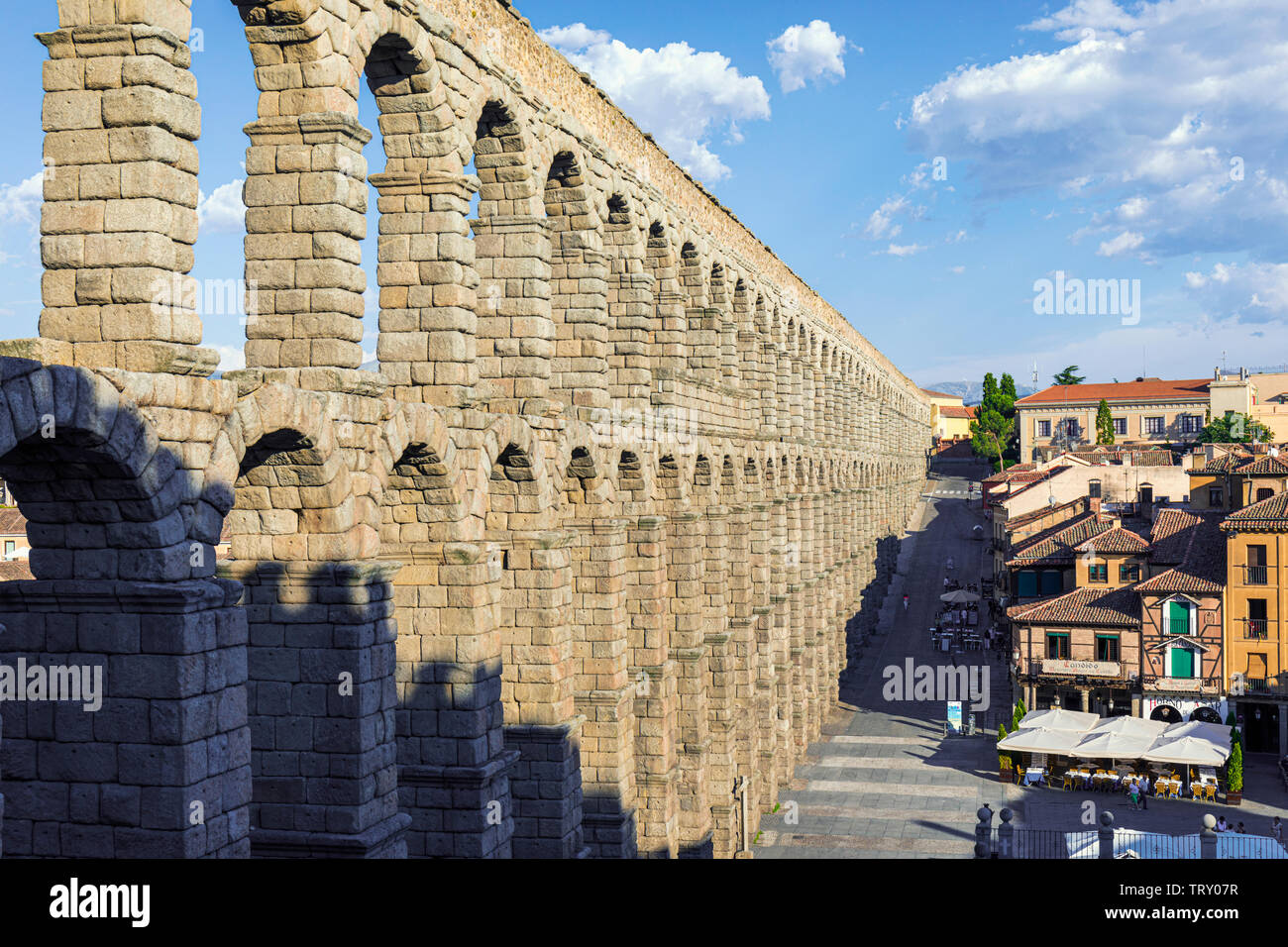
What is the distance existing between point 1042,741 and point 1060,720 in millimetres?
2628

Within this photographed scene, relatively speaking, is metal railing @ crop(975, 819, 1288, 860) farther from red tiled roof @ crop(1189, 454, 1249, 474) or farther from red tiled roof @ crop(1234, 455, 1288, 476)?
red tiled roof @ crop(1189, 454, 1249, 474)

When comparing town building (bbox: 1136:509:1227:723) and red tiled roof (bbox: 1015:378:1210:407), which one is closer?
town building (bbox: 1136:509:1227:723)

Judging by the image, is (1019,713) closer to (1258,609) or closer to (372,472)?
(1258,609)

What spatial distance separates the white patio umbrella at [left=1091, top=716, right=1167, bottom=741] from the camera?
4547 centimetres

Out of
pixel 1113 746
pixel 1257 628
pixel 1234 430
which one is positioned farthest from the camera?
pixel 1234 430

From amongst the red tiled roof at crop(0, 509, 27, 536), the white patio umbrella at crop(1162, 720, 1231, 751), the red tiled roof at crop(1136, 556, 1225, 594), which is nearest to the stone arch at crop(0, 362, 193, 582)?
the white patio umbrella at crop(1162, 720, 1231, 751)

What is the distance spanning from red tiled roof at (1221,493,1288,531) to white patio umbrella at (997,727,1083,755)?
11402 millimetres

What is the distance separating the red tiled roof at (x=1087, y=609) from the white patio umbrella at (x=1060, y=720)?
523 centimetres

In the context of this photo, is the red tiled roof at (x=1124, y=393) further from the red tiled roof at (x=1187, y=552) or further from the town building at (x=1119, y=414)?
the red tiled roof at (x=1187, y=552)

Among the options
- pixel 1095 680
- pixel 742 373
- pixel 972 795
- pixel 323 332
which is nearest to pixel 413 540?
pixel 323 332

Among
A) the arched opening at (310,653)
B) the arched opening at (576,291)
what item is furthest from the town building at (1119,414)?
the arched opening at (310,653)

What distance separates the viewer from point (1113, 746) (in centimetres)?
4459

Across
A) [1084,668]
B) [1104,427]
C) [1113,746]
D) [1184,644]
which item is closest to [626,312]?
[1113,746]

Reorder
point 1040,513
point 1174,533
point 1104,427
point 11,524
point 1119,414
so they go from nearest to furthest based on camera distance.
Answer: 1. point 1174,533
2. point 11,524
3. point 1040,513
4. point 1104,427
5. point 1119,414
